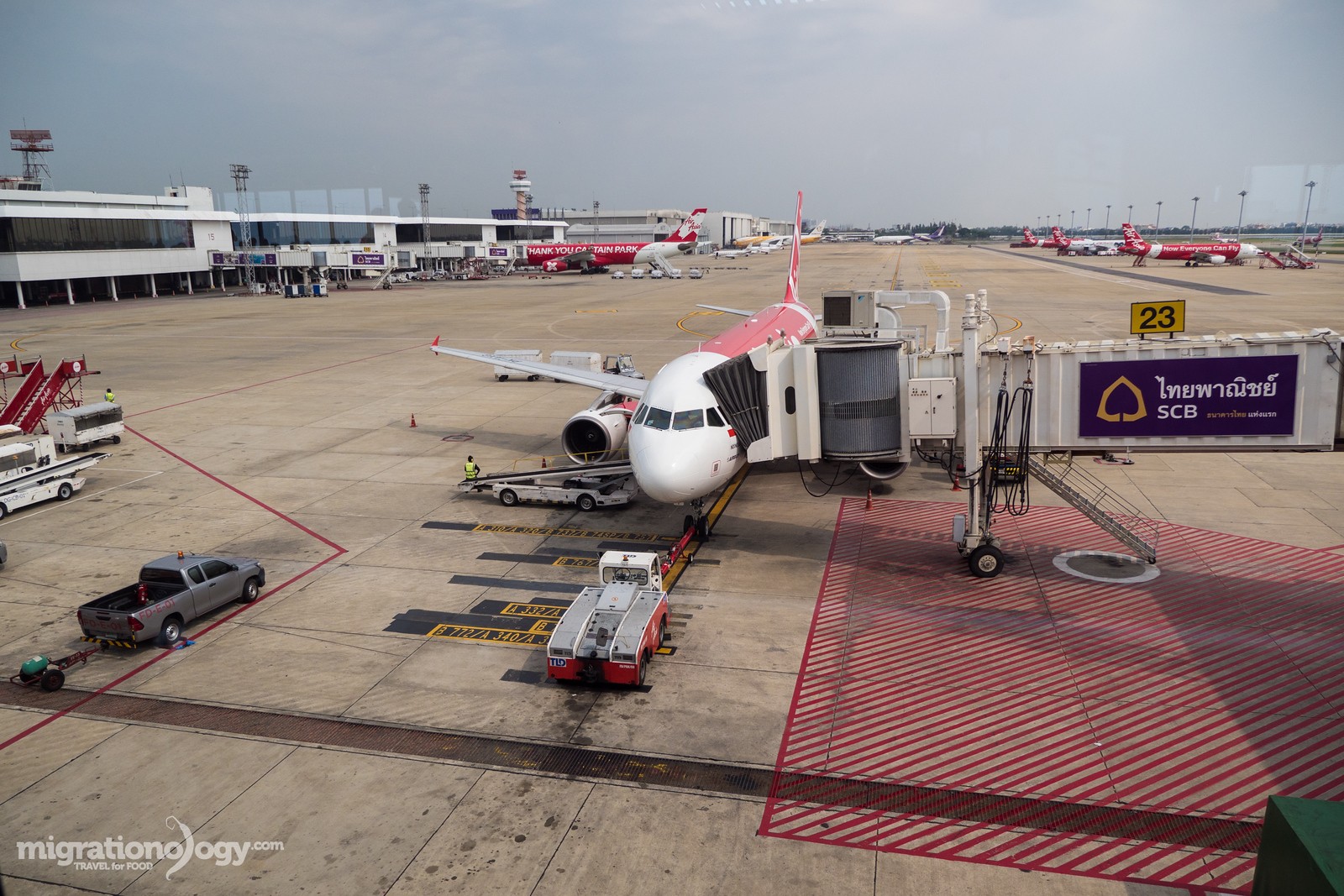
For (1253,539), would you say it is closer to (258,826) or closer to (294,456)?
(258,826)

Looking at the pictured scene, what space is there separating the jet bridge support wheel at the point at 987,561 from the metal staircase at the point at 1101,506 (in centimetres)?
211

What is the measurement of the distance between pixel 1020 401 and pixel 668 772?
1251 cm

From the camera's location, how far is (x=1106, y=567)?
21812 mm

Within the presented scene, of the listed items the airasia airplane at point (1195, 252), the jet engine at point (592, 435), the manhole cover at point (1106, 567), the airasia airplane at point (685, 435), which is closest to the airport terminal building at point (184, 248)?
the jet engine at point (592, 435)

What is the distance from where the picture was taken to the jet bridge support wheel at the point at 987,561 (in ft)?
69.2

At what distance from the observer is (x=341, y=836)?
41.0 feet

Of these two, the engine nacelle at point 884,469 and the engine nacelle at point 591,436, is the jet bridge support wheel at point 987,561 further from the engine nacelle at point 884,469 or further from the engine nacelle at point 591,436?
the engine nacelle at point 591,436

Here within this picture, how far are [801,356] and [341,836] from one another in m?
14.4

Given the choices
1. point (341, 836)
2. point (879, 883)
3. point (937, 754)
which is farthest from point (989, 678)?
point (341, 836)

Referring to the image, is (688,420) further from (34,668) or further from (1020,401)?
(34,668)

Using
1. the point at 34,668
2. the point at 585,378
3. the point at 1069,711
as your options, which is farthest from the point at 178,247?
the point at 1069,711

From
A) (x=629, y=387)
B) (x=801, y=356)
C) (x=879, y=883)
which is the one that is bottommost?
(x=879, y=883)

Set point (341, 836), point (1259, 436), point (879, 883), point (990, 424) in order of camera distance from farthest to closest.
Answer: point (990, 424)
point (1259, 436)
point (341, 836)
point (879, 883)

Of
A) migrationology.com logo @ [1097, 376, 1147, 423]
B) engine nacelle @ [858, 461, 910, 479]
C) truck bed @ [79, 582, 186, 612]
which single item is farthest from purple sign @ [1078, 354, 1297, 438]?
truck bed @ [79, 582, 186, 612]
